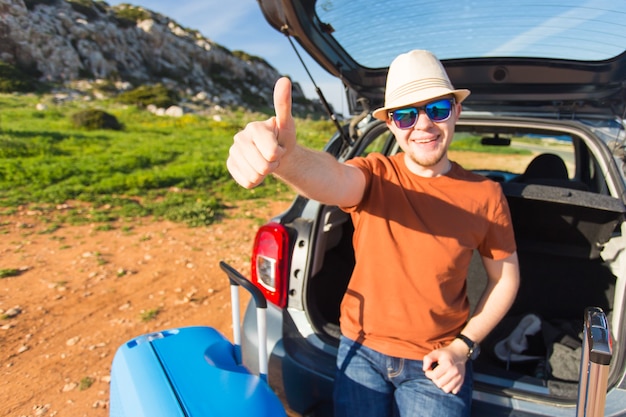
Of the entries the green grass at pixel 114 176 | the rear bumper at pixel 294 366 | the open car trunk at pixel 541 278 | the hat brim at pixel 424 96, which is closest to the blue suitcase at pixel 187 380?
the rear bumper at pixel 294 366

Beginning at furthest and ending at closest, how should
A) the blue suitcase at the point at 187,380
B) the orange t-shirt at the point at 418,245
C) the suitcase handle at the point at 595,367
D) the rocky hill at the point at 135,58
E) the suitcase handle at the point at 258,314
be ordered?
1. the rocky hill at the point at 135,58
2. the orange t-shirt at the point at 418,245
3. the suitcase handle at the point at 258,314
4. the blue suitcase at the point at 187,380
5. the suitcase handle at the point at 595,367

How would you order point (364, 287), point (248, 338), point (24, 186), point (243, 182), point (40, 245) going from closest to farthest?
1. point (243, 182)
2. point (364, 287)
3. point (248, 338)
4. point (40, 245)
5. point (24, 186)

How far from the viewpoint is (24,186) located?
6.83 m

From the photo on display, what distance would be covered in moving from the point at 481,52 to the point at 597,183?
1.26 meters

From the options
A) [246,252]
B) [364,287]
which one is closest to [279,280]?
[364,287]

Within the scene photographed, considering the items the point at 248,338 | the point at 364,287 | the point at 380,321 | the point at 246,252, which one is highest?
the point at 364,287

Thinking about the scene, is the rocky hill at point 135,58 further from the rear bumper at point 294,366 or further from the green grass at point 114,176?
the rear bumper at point 294,366

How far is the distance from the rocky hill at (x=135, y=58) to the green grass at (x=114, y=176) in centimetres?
778

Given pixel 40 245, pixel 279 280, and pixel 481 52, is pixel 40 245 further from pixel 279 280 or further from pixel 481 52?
pixel 481 52

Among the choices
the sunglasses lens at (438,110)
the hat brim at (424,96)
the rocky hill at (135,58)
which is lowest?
the sunglasses lens at (438,110)

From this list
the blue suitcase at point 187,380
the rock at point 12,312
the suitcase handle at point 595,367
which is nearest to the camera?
the suitcase handle at point 595,367

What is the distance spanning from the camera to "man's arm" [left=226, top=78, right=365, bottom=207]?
3.49 ft

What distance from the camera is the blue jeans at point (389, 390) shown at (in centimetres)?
154

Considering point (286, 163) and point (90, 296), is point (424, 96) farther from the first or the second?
point (90, 296)
